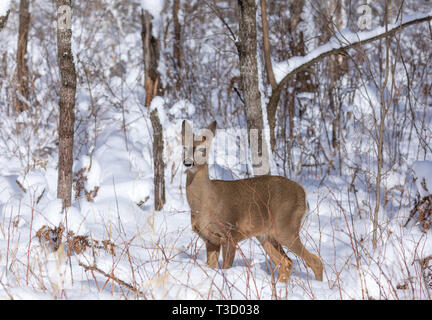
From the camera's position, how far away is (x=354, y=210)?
21.0 feet

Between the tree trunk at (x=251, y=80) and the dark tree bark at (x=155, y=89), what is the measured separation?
1161 millimetres

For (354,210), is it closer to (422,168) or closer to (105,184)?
(422,168)

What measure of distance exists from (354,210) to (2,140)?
21.1 feet

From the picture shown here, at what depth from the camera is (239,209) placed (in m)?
4.75

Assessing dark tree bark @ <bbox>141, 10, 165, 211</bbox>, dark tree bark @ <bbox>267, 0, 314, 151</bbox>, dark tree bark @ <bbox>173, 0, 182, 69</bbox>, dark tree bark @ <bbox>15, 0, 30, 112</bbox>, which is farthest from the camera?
dark tree bark @ <bbox>173, 0, 182, 69</bbox>

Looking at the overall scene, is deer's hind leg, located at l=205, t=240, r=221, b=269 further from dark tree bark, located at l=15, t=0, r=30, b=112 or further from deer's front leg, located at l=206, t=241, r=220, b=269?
dark tree bark, located at l=15, t=0, r=30, b=112

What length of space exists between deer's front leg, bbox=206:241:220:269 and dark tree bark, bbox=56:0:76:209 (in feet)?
4.91

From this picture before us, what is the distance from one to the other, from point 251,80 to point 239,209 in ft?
5.92

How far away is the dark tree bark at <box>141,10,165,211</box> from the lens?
20.9 feet

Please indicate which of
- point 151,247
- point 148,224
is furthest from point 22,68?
point 151,247
